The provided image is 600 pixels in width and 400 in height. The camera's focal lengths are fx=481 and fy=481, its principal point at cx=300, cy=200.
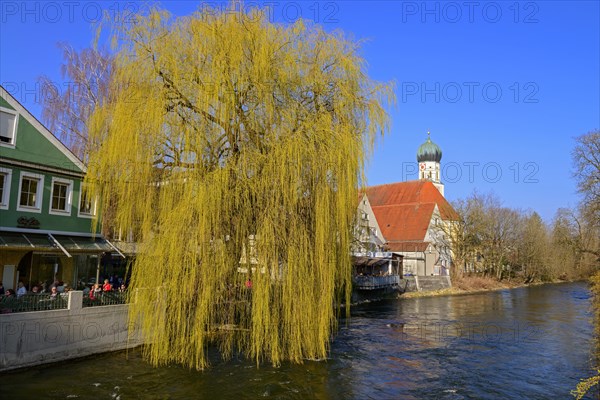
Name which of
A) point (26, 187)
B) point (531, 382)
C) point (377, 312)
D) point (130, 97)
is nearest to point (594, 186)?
point (377, 312)

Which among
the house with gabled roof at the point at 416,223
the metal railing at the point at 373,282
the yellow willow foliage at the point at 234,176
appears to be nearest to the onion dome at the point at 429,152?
the house with gabled roof at the point at 416,223

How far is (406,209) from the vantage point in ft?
213

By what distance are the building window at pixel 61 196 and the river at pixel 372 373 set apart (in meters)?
7.24

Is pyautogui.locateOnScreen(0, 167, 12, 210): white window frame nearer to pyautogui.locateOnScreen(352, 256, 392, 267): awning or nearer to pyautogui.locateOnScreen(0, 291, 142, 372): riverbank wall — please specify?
pyautogui.locateOnScreen(0, 291, 142, 372): riverbank wall

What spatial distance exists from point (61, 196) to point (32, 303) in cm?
722

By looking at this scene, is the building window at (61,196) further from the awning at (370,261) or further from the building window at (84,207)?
the awning at (370,261)

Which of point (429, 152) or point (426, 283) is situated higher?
→ point (429, 152)

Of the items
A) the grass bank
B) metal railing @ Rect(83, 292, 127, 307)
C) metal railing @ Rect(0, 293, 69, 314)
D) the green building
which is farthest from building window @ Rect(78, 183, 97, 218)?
the grass bank

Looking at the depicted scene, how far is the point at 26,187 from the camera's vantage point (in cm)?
1927

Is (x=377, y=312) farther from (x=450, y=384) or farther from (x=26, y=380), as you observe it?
(x=26, y=380)

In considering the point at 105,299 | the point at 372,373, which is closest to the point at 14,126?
the point at 105,299

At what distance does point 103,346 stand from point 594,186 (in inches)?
1403

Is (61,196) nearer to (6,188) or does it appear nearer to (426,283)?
(6,188)

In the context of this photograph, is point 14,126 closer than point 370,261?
Yes
